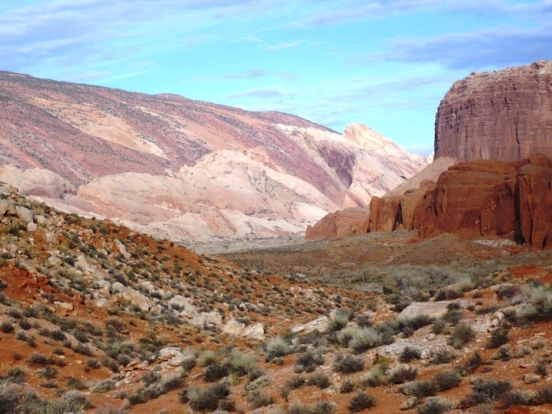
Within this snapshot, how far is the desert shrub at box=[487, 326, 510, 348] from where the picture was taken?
37.3 feet

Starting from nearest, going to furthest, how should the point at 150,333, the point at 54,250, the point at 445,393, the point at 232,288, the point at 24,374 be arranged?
the point at 445,393 < the point at 24,374 < the point at 150,333 < the point at 54,250 < the point at 232,288

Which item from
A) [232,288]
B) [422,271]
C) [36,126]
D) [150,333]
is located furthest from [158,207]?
[150,333]

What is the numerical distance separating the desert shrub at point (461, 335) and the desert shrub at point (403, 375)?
3.36ft

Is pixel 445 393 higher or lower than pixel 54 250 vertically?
lower

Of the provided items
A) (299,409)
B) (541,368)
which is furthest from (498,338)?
(299,409)

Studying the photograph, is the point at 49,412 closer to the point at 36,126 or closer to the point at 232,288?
the point at 232,288

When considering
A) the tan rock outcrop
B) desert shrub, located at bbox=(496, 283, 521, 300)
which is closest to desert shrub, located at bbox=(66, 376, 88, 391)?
desert shrub, located at bbox=(496, 283, 521, 300)

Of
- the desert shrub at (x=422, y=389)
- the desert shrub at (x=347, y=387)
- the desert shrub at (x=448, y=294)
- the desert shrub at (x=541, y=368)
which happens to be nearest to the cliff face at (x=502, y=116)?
the desert shrub at (x=448, y=294)

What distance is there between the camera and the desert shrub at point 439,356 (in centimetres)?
1142

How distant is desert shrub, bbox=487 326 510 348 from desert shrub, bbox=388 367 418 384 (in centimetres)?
128

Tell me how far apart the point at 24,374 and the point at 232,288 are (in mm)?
15572

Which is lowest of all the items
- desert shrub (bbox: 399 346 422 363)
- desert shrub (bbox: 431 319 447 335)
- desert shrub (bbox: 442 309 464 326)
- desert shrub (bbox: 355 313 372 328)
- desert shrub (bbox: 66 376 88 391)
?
desert shrub (bbox: 66 376 88 391)

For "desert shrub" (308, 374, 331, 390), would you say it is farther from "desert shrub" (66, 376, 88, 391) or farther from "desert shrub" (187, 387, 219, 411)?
"desert shrub" (66, 376, 88, 391)

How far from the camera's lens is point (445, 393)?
10156 mm
